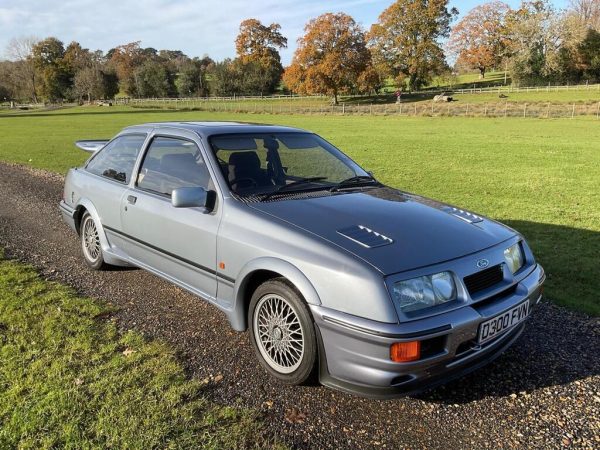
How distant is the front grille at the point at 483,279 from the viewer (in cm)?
289

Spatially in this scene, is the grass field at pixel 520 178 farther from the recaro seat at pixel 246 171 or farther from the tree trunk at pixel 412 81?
the tree trunk at pixel 412 81

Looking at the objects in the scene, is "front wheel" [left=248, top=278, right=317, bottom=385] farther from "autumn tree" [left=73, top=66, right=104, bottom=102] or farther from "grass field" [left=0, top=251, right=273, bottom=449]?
"autumn tree" [left=73, top=66, right=104, bottom=102]

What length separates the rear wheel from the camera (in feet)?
17.0

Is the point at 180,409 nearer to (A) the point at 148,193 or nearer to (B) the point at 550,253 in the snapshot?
(A) the point at 148,193

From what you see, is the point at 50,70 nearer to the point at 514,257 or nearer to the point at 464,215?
the point at 464,215

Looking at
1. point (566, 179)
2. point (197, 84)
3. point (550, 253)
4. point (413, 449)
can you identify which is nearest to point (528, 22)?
point (197, 84)

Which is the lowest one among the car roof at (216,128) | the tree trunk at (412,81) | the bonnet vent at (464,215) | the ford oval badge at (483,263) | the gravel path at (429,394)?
the gravel path at (429,394)

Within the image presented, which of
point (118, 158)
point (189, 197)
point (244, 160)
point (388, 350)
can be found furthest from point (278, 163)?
point (388, 350)

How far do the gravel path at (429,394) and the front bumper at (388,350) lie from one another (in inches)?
10.3

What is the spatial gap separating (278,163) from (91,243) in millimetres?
2462

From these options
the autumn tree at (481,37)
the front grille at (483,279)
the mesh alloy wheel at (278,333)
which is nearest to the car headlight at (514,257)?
the front grille at (483,279)

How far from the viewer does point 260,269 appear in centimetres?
319

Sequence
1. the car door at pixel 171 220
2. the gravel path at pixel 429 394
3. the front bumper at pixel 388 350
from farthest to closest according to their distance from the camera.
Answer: the car door at pixel 171 220, the gravel path at pixel 429 394, the front bumper at pixel 388 350

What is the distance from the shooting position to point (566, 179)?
457 inches
